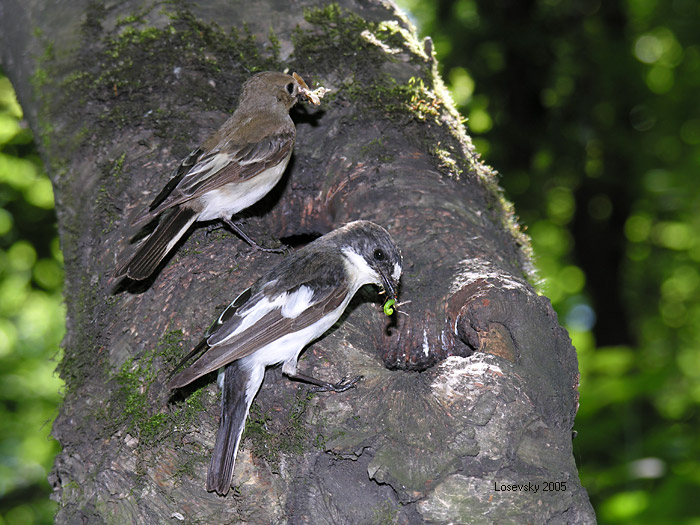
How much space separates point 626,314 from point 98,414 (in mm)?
8666

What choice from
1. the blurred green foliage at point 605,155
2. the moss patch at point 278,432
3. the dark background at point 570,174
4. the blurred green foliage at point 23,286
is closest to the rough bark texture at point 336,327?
the moss patch at point 278,432

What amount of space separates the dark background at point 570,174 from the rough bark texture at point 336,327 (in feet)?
5.32

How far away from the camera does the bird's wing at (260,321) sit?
2.58 metres

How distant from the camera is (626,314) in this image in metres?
9.62

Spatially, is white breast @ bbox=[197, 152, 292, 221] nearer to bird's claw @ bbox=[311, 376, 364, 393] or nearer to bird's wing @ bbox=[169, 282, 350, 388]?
bird's wing @ bbox=[169, 282, 350, 388]

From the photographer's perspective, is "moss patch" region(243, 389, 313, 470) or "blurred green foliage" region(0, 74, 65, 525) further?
"blurred green foliage" region(0, 74, 65, 525)

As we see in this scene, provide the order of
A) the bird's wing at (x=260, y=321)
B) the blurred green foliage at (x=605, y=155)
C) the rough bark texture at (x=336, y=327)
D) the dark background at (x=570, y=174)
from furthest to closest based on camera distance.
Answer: the dark background at (x=570, y=174) < the blurred green foliage at (x=605, y=155) < the bird's wing at (x=260, y=321) < the rough bark texture at (x=336, y=327)

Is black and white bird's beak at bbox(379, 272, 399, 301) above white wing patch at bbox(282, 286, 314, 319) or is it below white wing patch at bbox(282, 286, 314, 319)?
below

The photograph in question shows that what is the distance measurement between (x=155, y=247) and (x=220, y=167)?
28.9 inches

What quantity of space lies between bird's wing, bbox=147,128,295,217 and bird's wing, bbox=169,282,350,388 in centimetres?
78

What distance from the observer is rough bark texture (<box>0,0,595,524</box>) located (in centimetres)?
246

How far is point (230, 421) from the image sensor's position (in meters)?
2.53

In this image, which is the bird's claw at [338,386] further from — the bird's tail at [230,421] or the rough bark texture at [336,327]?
the bird's tail at [230,421]

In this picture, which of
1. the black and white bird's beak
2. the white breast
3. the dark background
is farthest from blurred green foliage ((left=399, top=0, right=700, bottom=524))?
the white breast
